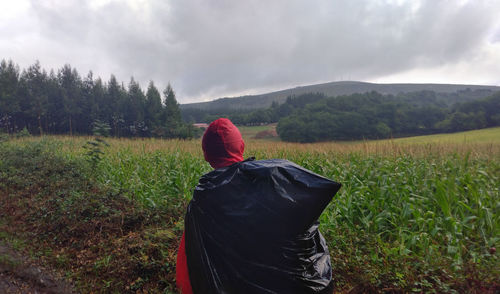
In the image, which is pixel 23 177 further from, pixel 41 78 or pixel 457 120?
pixel 41 78

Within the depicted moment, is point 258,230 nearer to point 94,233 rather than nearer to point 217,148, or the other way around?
point 217,148

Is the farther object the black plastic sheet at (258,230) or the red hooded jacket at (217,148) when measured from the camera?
the red hooded jacket at (217,148)

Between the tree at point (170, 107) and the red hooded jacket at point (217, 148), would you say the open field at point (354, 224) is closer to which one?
the red hooded jacket at point (217, 148)

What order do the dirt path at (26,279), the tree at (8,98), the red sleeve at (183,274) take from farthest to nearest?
the tree at (8,98) < the dirt path at (26,279) < the red sleeve at (183,274)

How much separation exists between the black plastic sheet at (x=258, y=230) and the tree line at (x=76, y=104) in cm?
3242

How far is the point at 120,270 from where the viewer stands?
3182 mm

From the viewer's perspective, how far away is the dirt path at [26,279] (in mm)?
2842

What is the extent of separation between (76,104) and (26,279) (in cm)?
4280

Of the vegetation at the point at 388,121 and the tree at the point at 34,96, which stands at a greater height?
the tree at the point at 34,96

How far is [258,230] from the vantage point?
142 centimetres

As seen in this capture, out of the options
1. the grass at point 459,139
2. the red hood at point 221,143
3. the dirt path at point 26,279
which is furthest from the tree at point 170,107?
the red hood at point 221,143

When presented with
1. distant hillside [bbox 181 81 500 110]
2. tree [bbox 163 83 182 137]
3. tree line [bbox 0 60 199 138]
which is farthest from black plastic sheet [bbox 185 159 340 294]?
distant hillside [bbox 181 81 500 110]

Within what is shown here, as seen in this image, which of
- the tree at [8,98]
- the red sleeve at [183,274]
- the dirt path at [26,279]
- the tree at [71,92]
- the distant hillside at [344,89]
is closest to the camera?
the red sleeve at [183,274]

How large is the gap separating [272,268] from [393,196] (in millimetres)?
3662
